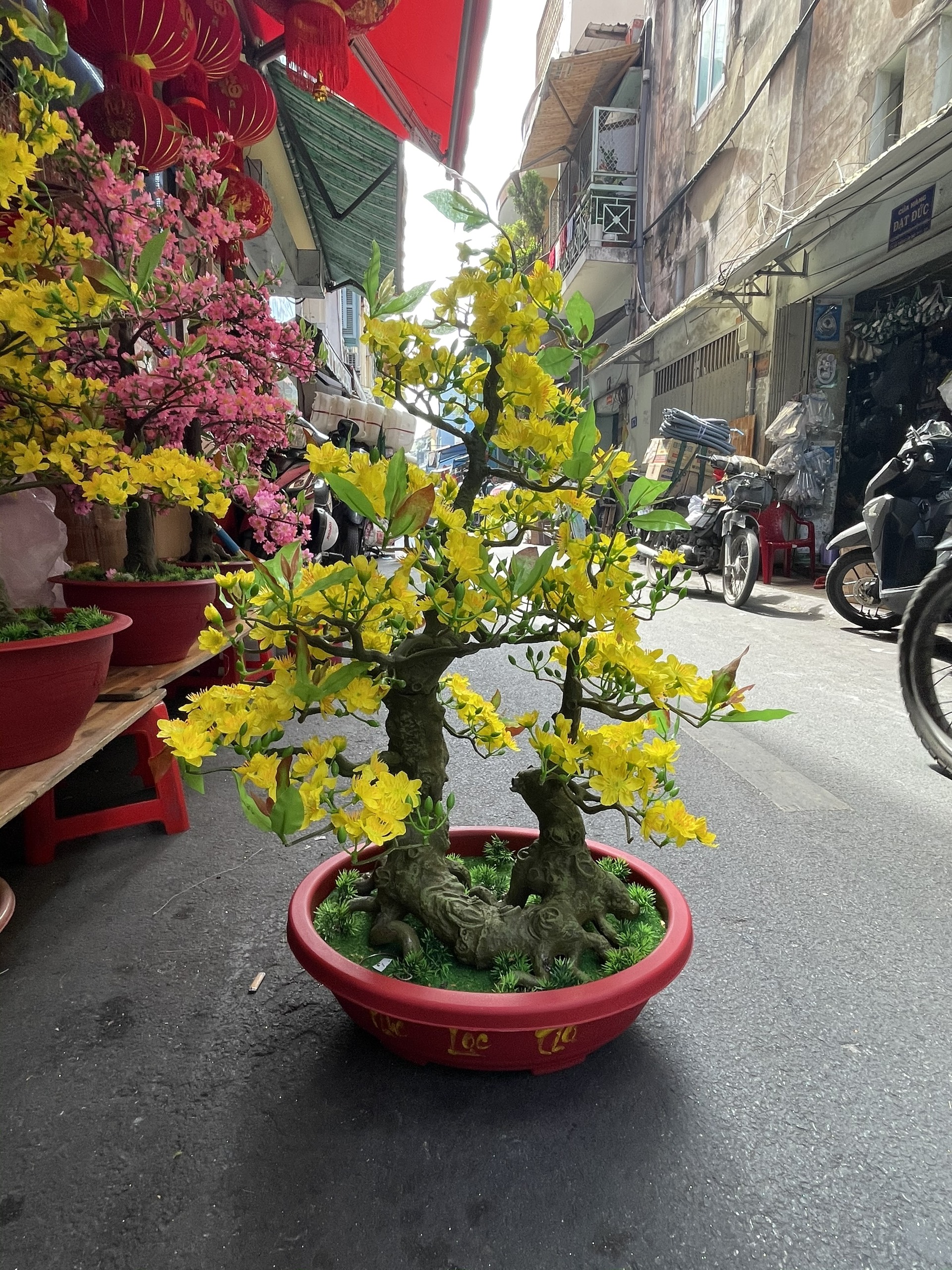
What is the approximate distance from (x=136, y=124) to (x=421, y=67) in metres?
2.67

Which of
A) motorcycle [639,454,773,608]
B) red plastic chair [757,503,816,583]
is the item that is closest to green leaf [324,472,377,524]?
motorcycle [639,454,773,608]

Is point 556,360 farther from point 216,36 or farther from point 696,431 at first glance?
point 696,431

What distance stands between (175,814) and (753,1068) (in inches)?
61.0

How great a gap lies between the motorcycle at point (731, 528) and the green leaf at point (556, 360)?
5.19 metres

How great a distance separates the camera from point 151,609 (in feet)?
6.77

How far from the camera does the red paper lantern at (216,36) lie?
2.70m

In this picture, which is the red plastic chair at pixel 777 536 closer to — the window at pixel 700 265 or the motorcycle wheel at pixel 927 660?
the motorcycle wheel at pixel 927 660

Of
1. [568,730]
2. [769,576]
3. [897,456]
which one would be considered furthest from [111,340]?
[769,576]

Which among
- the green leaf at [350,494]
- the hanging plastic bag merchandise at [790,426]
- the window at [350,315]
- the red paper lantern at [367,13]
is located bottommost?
the green leaf at [350,494]

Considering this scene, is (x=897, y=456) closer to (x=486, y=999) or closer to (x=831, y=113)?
(x=486, y=999)

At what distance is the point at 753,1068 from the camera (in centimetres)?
118

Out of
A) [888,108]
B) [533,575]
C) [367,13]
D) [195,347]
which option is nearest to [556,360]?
[533,575]

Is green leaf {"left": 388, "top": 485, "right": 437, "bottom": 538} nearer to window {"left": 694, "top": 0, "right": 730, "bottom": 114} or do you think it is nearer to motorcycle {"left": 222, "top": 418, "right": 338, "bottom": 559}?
motorcycle {"left": 222, "top": 418, "right": 338, "bottom": 559}

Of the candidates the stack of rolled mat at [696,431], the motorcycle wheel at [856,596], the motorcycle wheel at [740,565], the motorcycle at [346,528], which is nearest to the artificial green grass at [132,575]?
the motorcycle at [346,528]
